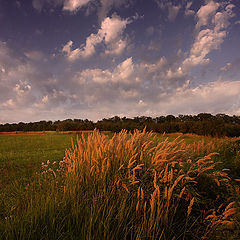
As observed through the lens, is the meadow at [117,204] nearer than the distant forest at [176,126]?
Yes

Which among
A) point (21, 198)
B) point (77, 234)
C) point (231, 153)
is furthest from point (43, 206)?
point (231, 153)

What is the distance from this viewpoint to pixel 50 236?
194 cm

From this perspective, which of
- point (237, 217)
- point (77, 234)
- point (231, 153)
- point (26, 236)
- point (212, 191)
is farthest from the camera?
point (231, 153)

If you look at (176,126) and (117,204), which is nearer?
(117,204)

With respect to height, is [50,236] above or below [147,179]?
below

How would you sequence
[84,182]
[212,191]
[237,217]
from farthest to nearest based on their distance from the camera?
[212,191] < [84,182] < [237,217]

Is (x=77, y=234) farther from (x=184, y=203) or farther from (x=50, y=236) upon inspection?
(x=184, y=203)

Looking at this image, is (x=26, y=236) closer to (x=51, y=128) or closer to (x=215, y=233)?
(x=215, y=233)

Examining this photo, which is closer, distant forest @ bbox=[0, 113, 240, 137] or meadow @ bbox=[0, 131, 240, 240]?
meadow @ bbox=[0, 131, 240, 240]

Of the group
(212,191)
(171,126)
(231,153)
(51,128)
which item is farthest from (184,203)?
(51,128)

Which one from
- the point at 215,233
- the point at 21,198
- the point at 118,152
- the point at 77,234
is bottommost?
the point at 215,233

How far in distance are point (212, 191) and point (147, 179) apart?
196 cm

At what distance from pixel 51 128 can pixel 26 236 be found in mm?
84989

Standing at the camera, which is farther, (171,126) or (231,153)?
(171,126)
